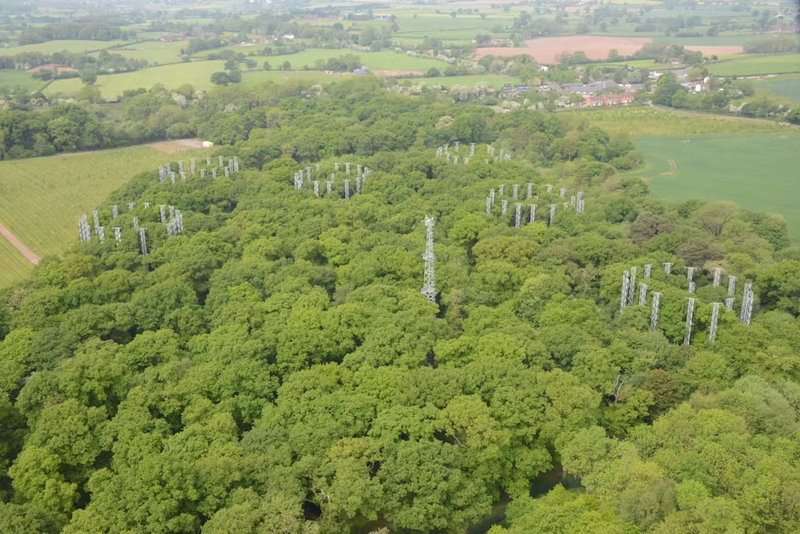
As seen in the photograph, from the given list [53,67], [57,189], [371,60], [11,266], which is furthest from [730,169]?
[53,67]

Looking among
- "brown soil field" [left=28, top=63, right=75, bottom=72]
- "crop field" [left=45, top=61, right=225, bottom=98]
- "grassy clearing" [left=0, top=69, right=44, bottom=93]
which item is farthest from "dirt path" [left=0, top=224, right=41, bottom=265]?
"brown soil field" [left=28, top=63, right=75, bottom=72]

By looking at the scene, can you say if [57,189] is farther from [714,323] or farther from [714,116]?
[714,116]

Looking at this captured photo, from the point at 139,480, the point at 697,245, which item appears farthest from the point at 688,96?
the point at 139,480

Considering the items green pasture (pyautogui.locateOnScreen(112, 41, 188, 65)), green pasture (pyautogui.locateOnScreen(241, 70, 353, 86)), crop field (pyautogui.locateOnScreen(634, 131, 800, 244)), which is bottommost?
crop field (pyautogui.locateOnScreen(634, 131, 800, 244))

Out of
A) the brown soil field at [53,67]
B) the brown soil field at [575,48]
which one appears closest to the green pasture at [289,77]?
the brown soil field at [53,67]

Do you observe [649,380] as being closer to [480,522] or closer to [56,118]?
[480,522]

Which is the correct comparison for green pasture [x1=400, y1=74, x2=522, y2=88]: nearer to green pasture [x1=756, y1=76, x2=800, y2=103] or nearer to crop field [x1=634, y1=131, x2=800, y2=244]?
crop field [x1=634, y1=131, x2=800, y2=244]
